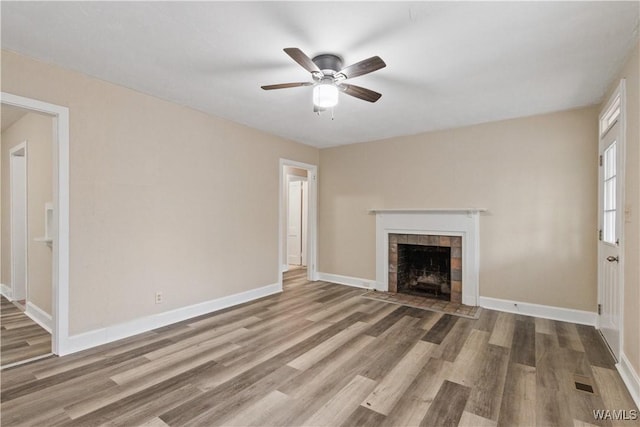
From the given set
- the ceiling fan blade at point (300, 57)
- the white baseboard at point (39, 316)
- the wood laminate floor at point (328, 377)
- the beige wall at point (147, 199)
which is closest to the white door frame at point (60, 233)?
the beige wall at point (147, 199)

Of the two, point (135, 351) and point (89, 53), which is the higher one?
point (89, 53)

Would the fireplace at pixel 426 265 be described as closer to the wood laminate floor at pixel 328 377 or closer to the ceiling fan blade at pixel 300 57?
the wood laminate floor at pixel 328 377

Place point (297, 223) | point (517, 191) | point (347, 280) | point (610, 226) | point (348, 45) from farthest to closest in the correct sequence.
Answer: point (297, 223) → point (347, 280) → point (517, 191) → point (610, 226) → point (348, 45)

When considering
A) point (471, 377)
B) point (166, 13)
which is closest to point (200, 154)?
point (166, 13)

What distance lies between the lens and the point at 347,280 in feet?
17.8

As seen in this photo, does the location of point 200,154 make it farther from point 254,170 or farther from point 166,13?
point 166,13

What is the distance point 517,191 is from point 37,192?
616cm

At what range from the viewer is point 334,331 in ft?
10.7

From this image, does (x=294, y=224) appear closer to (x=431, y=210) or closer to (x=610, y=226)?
(x=431, y=210)

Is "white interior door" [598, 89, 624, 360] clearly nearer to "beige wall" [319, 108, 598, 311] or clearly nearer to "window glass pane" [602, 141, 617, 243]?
"window glass pane" [602, 141, 617, 243]

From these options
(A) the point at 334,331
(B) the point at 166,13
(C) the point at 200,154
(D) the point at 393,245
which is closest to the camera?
(B) the point at 166,13

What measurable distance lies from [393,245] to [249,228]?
2362 millimetres

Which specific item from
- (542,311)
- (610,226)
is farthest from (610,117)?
(542,311)

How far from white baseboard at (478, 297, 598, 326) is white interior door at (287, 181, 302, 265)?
4358 mm
